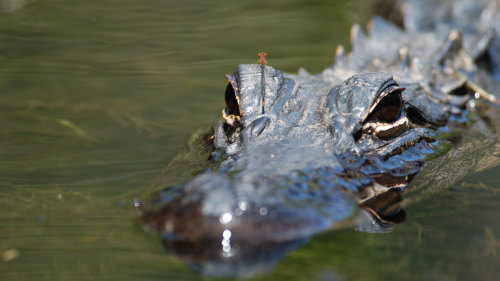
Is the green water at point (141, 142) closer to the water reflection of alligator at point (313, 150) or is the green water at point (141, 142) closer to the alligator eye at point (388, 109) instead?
the water reflection of alligator at point (313, 150)

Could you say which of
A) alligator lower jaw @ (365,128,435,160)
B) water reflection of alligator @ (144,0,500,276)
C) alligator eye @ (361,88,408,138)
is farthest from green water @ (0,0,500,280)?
alligator eye @ (361,88,408,138)

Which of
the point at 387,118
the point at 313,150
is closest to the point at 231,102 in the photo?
the point at 313,150

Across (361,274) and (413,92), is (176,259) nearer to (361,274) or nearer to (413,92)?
(361,274)

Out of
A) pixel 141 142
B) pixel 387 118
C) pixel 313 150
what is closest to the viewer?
pixel 313 150

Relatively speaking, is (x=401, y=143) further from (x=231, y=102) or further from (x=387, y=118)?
(x=231, y=102)

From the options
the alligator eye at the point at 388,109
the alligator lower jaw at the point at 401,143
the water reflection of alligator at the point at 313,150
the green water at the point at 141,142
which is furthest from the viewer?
the alligator eye at the point at 388,109

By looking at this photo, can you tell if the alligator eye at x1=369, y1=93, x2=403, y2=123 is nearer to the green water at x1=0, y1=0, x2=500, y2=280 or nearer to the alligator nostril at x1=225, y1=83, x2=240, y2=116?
the green water at x1=0, y1=0, x2=500, y2=280

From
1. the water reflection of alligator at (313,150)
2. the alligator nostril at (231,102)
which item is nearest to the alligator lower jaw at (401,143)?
the water reflection of alligator at (313,150)
